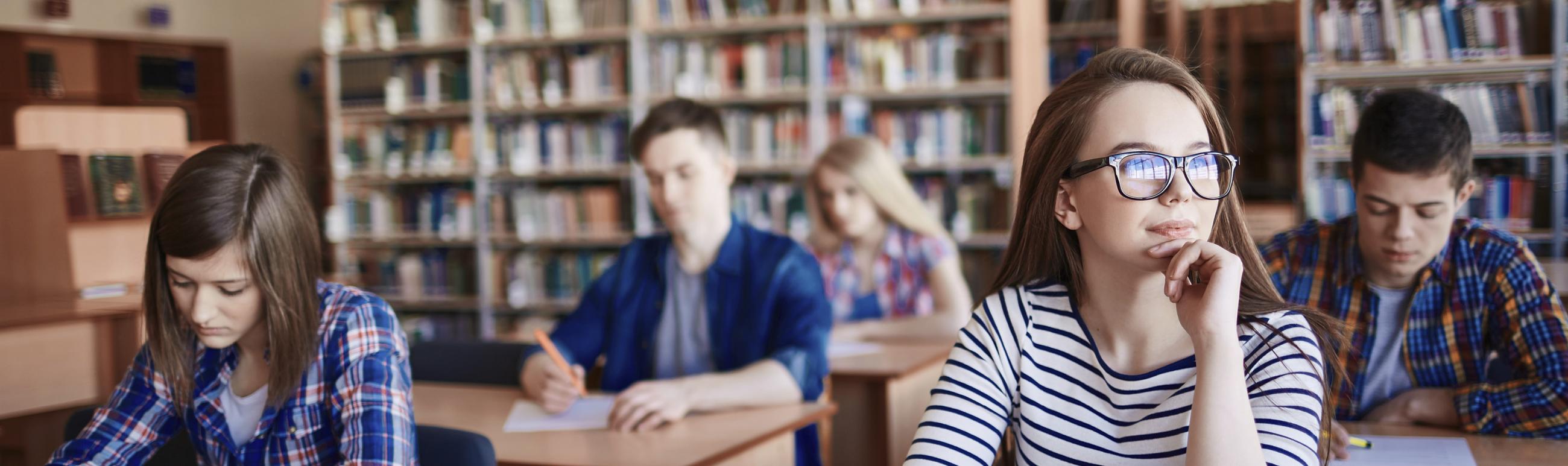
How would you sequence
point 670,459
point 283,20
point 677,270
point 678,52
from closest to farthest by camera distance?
point 670,459 → point 677,270 → point 678,52 → point 283,20

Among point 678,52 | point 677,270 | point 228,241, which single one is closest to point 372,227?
point 678,52

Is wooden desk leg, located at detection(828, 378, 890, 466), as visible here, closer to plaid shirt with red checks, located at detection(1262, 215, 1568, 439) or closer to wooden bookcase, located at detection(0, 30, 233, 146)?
plaid shirt with red checks, located at detection(1262, 215, 1568, 439)

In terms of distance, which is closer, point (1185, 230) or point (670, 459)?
point (1185, 230)

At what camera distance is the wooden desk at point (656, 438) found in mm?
1734

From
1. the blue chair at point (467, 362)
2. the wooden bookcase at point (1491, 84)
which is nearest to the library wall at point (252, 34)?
the blue chair at point (467, 362)

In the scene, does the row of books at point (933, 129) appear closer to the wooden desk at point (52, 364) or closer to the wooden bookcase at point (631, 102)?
the wooden bookcase at point (631, 102)

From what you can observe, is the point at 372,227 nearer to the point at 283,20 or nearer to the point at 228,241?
the point at 283,20

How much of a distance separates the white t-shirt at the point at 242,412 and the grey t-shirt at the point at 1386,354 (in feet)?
5.89

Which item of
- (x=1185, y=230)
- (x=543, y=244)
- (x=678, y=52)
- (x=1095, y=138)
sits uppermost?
(x=678, y=52)

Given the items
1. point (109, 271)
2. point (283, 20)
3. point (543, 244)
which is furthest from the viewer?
point (283, 20)

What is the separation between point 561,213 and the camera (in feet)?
19.5

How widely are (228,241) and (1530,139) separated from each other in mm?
4157

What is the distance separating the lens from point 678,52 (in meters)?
5.53

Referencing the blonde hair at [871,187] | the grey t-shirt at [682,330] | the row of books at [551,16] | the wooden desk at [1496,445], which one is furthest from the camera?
the row of books at [551,16]
